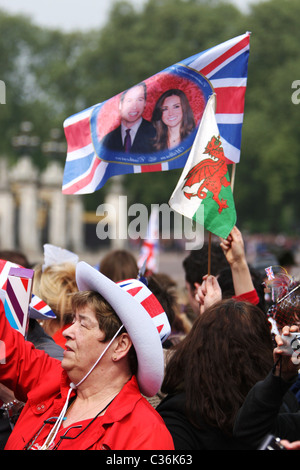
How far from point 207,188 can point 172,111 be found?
112 cm

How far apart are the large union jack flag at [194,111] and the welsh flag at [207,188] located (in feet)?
1.52

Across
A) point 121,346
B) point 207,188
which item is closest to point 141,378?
point 121,346

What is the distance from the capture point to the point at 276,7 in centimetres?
4366

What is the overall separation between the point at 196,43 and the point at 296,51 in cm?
620

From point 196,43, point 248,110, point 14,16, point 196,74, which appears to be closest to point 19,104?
point 14,16

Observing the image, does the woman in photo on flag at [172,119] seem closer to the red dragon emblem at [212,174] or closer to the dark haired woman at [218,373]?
the red dragon emblem at [212,174]

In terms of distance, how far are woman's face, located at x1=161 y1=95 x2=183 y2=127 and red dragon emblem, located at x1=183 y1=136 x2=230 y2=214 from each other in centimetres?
84

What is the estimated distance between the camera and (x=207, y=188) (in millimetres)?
3996

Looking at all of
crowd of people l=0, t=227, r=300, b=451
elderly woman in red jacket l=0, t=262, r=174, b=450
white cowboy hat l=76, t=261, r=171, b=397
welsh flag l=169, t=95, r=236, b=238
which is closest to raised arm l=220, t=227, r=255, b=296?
welsh flag l=169, t=95, r=236, b=238

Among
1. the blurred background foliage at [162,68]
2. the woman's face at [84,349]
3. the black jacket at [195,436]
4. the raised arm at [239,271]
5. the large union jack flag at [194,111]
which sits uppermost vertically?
the blurred background foliage at [162,68]

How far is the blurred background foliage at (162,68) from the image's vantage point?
139 ft

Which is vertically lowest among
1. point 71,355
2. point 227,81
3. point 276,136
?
point 71,355

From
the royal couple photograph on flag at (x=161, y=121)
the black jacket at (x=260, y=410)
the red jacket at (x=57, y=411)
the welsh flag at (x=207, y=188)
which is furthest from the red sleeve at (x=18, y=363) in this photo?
the royal couple photograph on flag at (x=161, y=121)
